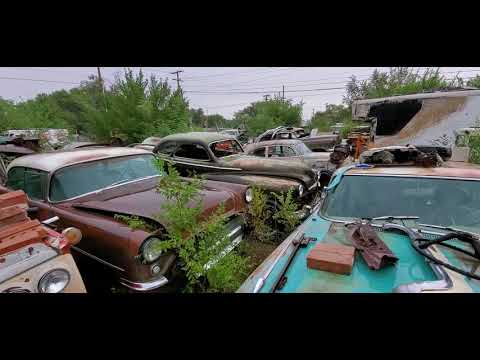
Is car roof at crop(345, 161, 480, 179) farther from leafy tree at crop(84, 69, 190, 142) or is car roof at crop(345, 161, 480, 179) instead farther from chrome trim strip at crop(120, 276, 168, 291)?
leafy tree at crop(84, 69, 190, 142)

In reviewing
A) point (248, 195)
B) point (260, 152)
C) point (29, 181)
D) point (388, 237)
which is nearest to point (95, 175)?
point (29, 181)

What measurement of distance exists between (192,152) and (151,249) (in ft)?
13.8

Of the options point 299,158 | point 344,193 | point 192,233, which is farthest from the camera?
point 299,158

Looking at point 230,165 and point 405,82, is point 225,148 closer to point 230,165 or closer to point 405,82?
point 230,165

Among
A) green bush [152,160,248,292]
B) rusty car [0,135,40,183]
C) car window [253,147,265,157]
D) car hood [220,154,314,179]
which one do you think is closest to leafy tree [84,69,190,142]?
rusty car [0,135,40,183]

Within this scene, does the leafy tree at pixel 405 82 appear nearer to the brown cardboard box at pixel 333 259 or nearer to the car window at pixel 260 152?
the car window at pixel 260 152

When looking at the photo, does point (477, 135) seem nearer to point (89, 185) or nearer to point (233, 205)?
point (233, 205)

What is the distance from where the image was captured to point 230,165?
19.8 feet

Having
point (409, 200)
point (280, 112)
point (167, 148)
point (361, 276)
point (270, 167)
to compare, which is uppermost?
point (280, 112)

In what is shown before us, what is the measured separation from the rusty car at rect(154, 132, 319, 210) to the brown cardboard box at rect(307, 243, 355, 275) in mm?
3059

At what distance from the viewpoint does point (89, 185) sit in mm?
3590

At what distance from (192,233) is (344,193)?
170 centimetres
